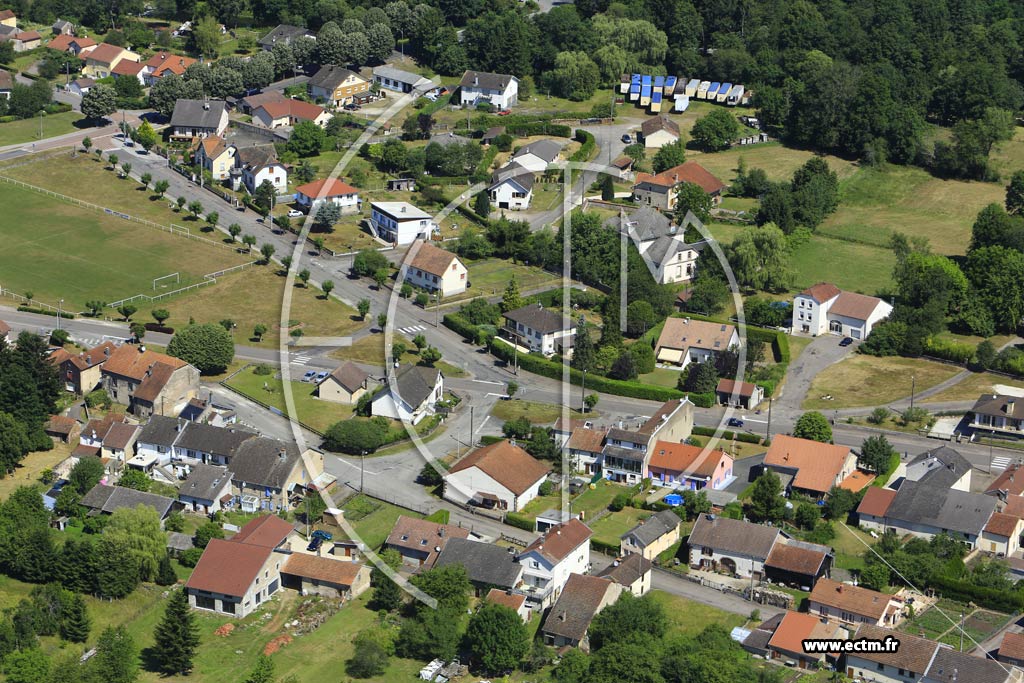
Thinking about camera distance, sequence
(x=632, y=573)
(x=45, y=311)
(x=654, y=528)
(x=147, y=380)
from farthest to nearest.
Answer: (x=45, y=311)
(x=147, y=380)
(x=654, y=528)
(x=632, y=573)

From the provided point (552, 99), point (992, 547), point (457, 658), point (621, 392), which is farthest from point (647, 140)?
point (457, 658)

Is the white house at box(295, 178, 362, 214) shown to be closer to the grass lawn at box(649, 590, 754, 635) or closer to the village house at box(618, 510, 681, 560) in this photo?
the village house at box(618, 510, 681, 560)

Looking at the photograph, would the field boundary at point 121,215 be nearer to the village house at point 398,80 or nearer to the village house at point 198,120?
the village house at point 198,120

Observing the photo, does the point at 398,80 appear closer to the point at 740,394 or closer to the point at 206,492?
the point at 740,394

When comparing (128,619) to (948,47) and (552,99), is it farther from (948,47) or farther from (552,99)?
(948,47)

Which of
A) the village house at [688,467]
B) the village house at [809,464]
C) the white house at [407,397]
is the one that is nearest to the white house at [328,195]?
the white house at [407,397]

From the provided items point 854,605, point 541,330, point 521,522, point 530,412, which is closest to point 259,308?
point 541,330
